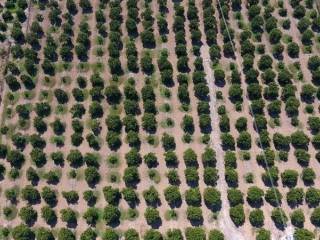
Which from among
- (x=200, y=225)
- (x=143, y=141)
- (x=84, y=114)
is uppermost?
(x=84, y=114)

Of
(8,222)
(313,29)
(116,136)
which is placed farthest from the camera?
(313,29)

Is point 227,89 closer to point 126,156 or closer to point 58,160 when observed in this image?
point 126,156

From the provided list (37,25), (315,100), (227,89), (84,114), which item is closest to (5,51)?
(37,25)

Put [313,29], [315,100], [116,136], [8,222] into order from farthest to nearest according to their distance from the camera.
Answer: [313,29] → [315,100] → [116,136] → [8,222]

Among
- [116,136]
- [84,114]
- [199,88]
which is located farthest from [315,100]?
[84,114]

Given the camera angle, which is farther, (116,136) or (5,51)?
(5,51)

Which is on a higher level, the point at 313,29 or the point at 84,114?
the point at 313,29
